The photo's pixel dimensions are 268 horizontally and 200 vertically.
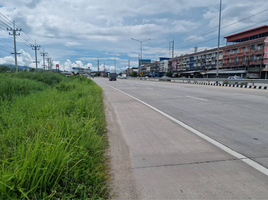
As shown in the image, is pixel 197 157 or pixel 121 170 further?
pixel 197 157

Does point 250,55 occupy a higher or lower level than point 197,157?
higher

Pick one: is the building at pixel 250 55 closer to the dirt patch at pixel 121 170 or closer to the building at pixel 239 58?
the building at pixel 239 58

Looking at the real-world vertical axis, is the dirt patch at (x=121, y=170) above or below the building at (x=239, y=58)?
below

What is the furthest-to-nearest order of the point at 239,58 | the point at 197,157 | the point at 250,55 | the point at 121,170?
the point at 239,58 < the point at 250,55 < the point at 197,157 < the point at 121,170

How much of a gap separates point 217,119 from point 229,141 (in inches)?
87.6

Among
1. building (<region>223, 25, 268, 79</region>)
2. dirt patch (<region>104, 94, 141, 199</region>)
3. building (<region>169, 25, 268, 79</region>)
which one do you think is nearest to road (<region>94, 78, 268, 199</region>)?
dirt patch (<region>104, 94, 141, 199</region>)

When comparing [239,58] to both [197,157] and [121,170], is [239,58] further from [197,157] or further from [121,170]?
[121,170]

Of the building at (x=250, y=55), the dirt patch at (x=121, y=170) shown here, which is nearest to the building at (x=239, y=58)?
the building at (x=250, y=55)

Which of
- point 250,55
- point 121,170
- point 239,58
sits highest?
point 250,55

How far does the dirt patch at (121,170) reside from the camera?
2883 millimetres

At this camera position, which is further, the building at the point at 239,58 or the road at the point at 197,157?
the building at the point at 239,58

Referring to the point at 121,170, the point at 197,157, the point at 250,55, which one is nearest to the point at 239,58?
the point at 250,55

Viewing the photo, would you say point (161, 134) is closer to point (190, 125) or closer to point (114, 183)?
point (190, 125)

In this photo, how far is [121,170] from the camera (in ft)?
11.6
